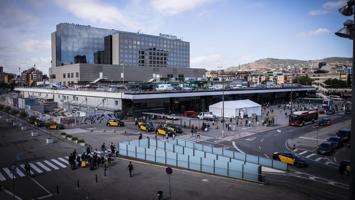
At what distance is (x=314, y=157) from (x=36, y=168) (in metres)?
32.1

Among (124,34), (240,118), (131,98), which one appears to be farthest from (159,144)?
(124,34)

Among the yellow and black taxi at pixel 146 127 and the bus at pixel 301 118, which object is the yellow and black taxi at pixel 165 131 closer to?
the yellow and black taxi at pixel 146 127

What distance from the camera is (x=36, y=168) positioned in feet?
88.0

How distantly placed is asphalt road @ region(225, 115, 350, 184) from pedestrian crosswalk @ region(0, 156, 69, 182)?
74.7 feet

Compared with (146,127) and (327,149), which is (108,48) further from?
(327,149)

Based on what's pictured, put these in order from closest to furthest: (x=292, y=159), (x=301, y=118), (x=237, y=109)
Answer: (x=292, y=159)
(x=301, y=118)
(x=237, y=109)

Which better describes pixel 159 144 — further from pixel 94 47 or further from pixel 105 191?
pixel 94 47

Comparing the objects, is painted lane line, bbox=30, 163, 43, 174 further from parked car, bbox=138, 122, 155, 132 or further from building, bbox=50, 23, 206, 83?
building, bbox=50, 23, 206, 83

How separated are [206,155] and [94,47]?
146212 mm

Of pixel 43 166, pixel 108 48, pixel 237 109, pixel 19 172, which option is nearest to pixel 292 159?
pixel 43 166

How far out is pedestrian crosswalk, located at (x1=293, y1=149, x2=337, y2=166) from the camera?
29734mm

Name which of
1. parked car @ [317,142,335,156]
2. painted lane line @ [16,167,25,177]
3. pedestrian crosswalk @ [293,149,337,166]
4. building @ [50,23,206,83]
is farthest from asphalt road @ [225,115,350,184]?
building @ [50,23,206,83]

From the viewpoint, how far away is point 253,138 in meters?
42.7

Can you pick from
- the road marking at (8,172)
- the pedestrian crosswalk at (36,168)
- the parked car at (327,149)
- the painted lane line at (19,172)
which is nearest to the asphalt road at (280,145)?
the parked car at (327,149)
